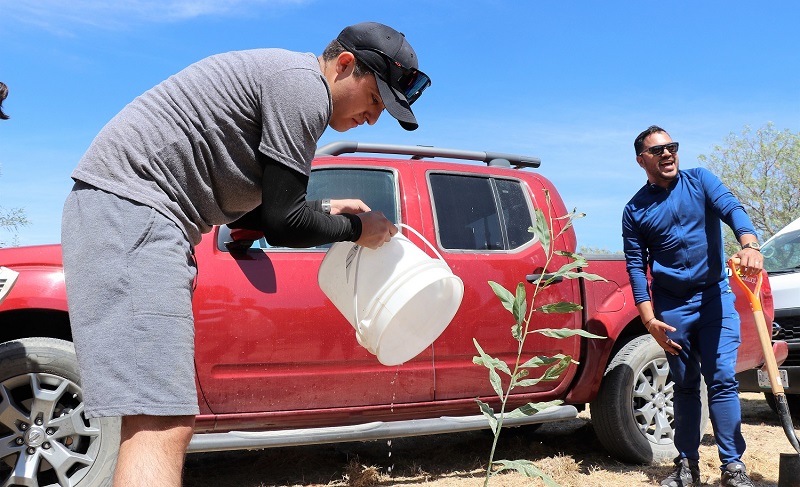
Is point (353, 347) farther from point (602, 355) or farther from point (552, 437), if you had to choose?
point (552, 437)

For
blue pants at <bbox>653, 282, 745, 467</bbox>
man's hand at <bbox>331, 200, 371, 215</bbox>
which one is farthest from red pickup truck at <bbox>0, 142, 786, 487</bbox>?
man's hand at <bbox>331, 200, 371, 215</bbox>

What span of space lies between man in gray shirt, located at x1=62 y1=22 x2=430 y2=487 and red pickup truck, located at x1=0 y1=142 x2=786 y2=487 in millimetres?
1767

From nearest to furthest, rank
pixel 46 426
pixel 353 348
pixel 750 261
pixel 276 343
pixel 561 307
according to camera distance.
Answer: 1. pixel 561 307
2. pixel 46 426
3. pixel 750 261
4. pixel 276 343
5. pixel 353 348

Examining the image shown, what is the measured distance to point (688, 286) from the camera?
4152 mm

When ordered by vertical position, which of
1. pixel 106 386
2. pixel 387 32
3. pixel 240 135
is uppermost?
pixel 387 32

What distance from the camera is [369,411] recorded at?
4.06 m

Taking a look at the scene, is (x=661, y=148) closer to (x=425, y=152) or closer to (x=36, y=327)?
(x=425, y=152)

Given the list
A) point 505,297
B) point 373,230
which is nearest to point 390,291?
point 373,230

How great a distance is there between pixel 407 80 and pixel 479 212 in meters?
2.63

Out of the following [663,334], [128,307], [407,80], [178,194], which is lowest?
[663,334]

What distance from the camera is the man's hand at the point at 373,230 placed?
Result: 2.18m

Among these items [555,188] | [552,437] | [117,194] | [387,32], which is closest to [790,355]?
[552,437]

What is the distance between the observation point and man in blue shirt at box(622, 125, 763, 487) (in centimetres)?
403

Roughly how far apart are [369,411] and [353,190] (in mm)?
1266
